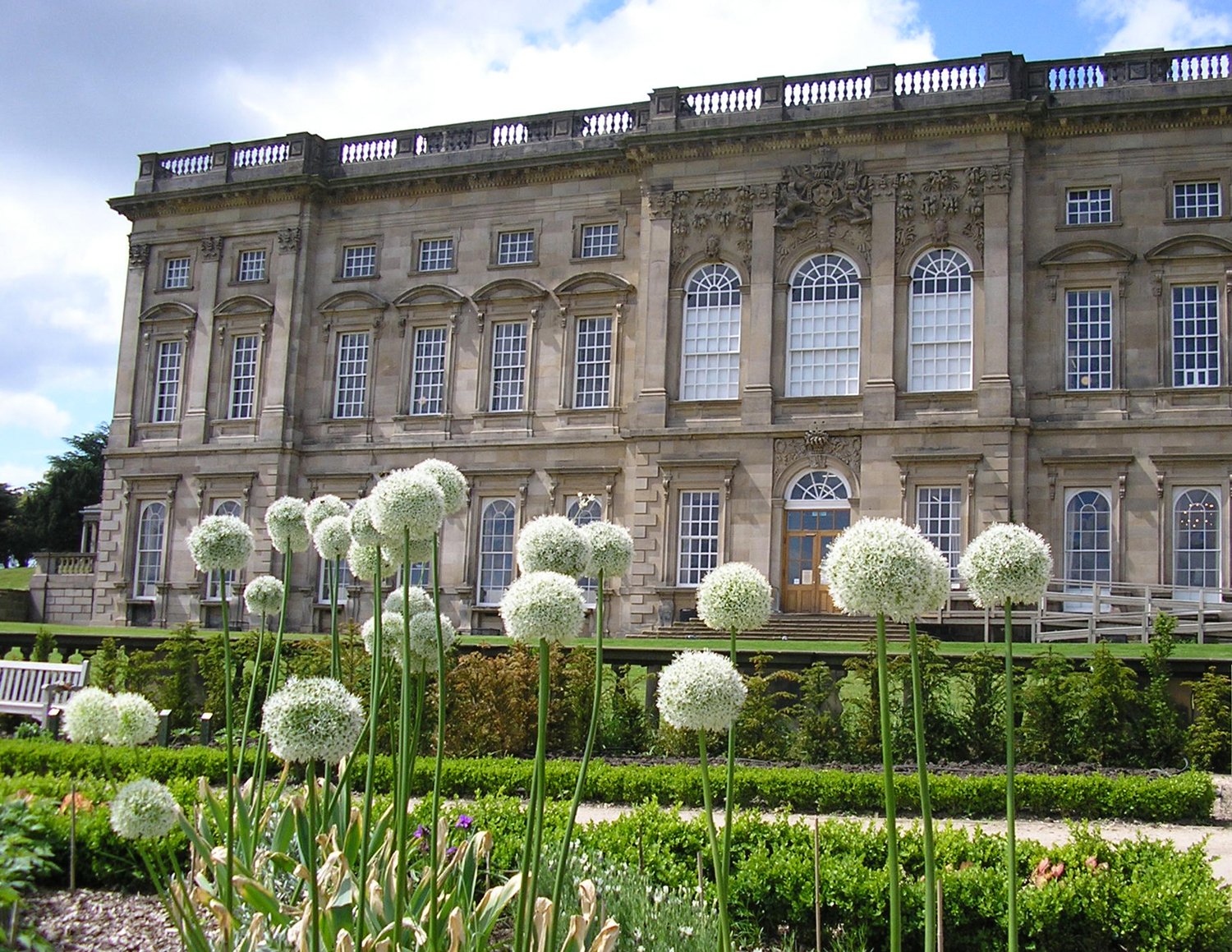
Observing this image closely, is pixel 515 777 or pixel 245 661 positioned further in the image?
pixel 245 661

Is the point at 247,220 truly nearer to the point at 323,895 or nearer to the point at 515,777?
the point at 515,777

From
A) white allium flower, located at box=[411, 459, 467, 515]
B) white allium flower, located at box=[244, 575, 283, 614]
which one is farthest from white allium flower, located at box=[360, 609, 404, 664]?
white allium flower, located at box=[244, 575, 283, 614]

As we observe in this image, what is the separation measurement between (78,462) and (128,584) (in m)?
29.4

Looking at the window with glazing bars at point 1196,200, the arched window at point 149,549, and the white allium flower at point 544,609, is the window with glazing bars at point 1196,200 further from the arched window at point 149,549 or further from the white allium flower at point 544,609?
the arched window at point 149,549

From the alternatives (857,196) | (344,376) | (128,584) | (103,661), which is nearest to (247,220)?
(344,376)

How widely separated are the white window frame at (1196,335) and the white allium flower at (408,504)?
24.7 metres

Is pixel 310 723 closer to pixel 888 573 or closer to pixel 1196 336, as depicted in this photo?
pixel 888 573

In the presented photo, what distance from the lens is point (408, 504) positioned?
16.4 ft

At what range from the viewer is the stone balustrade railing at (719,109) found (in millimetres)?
27047

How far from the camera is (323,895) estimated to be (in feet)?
17.0

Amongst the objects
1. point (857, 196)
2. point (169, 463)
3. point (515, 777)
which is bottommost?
point (515, 777)

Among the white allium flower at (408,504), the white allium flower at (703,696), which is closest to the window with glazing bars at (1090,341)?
the white allium flower at (408,504)

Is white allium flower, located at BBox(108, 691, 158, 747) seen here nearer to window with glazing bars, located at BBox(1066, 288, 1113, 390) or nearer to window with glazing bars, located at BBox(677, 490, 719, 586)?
window with glazing bars, located at BBox(677, 490, 719, 586)

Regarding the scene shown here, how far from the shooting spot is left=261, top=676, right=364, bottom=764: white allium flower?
4145mm
